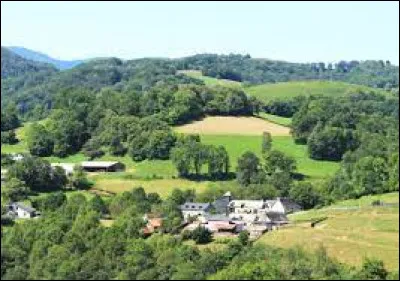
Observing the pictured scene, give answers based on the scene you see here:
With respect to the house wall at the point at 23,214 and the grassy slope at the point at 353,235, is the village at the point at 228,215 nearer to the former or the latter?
the house wall at the point at 23,214

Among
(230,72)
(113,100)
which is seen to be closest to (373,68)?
(230,72)

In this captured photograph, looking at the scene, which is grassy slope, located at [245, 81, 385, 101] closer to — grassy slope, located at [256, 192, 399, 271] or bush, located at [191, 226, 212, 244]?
grassy slope, located at [256, 192, 399, 271]

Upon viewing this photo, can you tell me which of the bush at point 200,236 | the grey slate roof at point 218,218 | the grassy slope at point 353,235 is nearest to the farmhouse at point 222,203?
the grey slate roof at point 218,218

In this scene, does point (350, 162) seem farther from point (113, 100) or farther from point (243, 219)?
point (113, 100)

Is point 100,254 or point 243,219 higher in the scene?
point 100,254

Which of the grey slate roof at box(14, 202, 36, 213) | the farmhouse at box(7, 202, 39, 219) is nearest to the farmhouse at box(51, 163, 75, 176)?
the grey slate roof at box(14, 202, 36, 213)

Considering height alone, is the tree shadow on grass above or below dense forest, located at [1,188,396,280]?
below
